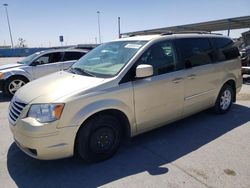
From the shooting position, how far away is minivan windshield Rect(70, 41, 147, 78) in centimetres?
369

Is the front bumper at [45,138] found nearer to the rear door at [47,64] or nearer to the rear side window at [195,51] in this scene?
the rear side window at [195,51]

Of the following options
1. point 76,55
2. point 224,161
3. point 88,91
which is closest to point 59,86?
point 88,91

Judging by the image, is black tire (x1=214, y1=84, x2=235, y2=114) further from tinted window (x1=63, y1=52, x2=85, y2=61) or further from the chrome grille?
tinted window (x1=63, y1=52, x2=85, y2=61)

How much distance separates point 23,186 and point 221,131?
11.5 feet

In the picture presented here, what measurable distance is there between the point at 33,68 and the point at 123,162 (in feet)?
19.9

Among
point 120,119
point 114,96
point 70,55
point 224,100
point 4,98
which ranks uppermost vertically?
point 70,55

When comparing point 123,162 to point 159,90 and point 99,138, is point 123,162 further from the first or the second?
point 159,90

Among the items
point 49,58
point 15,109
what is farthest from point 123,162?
point 49,58

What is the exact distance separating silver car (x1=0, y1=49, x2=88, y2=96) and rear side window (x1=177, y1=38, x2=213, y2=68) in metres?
5.54

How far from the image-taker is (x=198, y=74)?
14.9 feet

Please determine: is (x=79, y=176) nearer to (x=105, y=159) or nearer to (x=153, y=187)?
(x=105, y=159)

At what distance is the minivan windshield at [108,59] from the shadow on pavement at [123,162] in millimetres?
1317

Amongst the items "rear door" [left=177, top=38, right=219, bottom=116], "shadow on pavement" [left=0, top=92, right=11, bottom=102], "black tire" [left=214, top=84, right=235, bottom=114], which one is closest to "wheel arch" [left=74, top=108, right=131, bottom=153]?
"rear door" [left=177, top=38, right=219, bottom=116]

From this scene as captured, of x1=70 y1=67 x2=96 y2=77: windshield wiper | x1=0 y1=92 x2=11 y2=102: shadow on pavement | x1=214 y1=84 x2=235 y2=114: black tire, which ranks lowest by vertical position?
x1=0 y1=92 x2=11 y2=102: shadow on pavement
